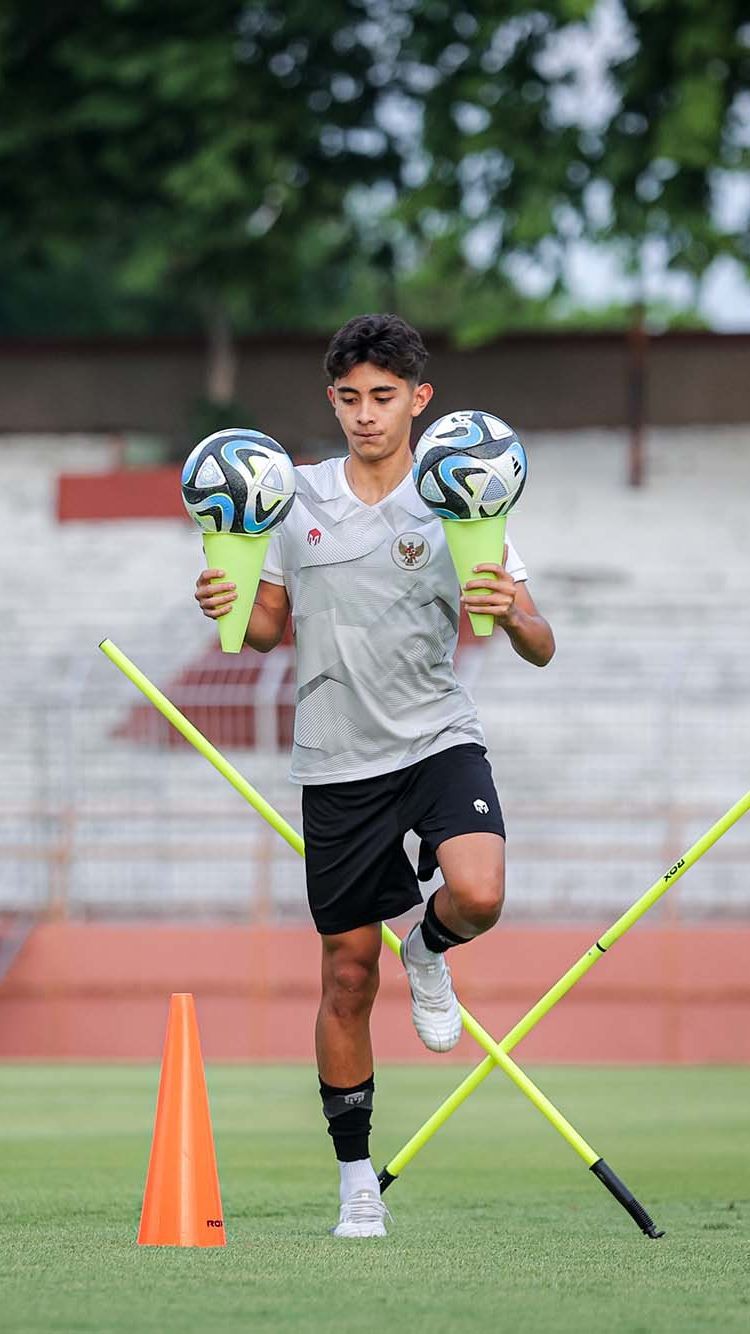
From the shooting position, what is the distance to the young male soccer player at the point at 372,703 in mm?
5469

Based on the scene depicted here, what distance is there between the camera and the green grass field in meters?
4.24

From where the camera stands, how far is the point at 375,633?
18.0 feet

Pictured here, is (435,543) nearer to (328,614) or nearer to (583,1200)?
(328,614)

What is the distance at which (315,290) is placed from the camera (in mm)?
36125

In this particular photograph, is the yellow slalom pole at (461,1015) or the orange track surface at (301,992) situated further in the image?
the orange track surface at (301,992)

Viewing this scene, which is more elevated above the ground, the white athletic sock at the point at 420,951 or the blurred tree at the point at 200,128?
the blurred tree at the point at 200,128

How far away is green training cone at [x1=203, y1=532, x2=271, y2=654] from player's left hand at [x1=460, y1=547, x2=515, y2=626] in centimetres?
54

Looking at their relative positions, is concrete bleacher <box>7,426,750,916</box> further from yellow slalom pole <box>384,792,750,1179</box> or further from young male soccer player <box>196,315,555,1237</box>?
young male soccer player <box>196,315,555,1237</box>

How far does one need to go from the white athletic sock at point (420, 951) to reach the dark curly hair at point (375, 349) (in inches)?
52.1

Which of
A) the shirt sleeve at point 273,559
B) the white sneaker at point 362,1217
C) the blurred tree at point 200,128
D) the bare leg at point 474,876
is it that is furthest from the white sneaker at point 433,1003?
the blurred tree at point 200,128

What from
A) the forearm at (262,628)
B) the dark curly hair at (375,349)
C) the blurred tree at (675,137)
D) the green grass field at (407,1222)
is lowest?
the green grass field at (407,1222)

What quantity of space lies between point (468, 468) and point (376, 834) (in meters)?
0.90

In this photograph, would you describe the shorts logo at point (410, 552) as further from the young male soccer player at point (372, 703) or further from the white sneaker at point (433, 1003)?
the white sneaker at point (433, 1003)

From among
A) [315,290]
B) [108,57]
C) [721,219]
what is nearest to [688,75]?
[721,219]
